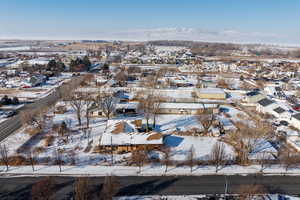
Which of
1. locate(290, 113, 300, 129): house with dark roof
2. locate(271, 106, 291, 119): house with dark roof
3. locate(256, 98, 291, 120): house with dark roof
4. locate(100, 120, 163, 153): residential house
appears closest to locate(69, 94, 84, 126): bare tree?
locate(100, 120, 163, 153): residential house

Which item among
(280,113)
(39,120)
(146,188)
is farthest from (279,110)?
(39,120)

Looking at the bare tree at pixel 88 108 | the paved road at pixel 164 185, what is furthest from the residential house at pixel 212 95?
the paved road at pixel 164 185

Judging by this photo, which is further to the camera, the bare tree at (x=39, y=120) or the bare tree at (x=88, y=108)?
the bare tree at (x=88, y=108)

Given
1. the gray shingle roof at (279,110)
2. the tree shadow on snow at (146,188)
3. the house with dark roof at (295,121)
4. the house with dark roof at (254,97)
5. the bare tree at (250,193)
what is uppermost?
the house with dark roof at (254,97)

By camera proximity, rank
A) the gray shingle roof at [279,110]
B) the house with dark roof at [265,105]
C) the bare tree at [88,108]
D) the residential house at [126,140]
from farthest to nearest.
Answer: the house with dark roof at [265,105] → the gray shingle roof at [279,110] → the bare tree at [88,108] → the residential house at [126,140]

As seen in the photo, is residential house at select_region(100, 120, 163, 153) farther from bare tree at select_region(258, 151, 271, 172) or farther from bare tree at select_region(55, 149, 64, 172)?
bare tree at select_region(258, 151, 271, 172)

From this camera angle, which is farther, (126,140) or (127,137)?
(127,137)

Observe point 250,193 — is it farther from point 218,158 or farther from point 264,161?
point 264,161

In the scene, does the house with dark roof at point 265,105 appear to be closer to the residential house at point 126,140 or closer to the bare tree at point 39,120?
the residential house at point 126,140
